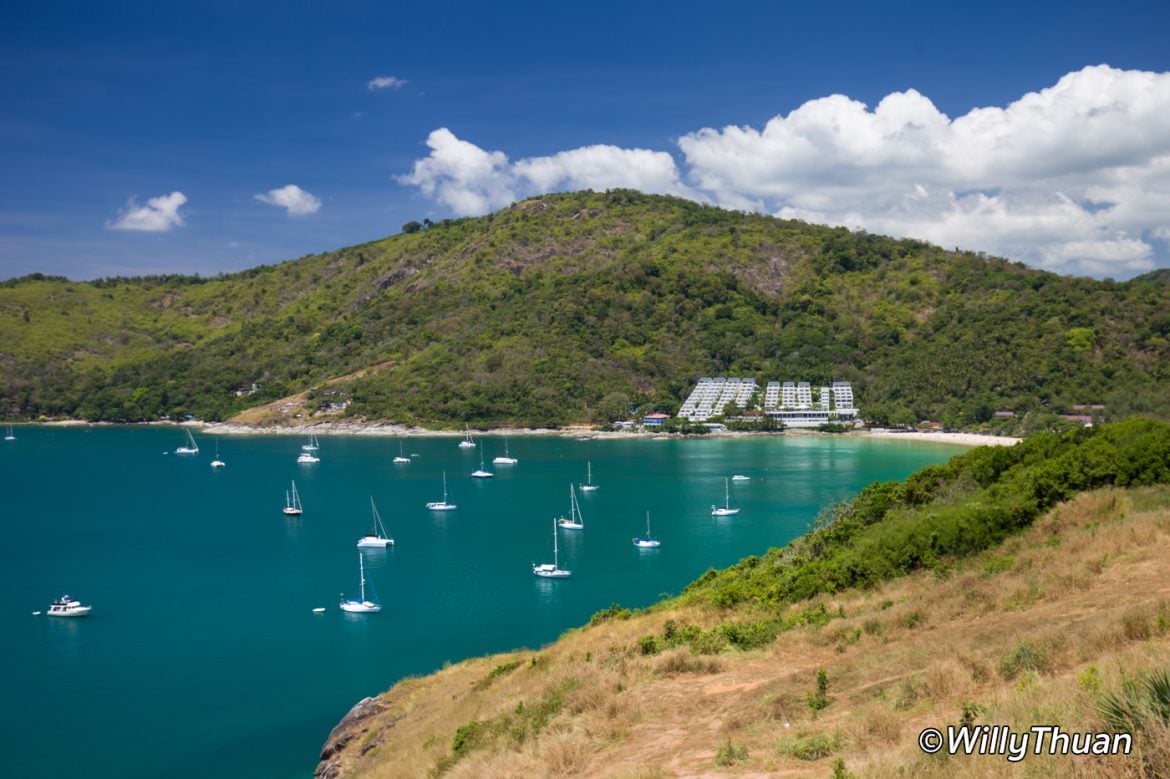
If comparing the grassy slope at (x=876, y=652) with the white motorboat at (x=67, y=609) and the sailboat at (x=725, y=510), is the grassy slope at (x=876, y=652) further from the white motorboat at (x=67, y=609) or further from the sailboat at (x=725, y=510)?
the sailboat at (x=725, y=510)

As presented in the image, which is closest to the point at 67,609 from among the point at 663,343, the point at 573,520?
the point at 573,520

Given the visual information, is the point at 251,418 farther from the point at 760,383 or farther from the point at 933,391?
the point at 933,391

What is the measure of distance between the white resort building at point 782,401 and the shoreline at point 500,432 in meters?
4.63

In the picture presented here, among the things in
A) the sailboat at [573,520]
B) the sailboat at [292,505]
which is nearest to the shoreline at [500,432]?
the sailboat at [292,505]

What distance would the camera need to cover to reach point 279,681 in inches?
1388

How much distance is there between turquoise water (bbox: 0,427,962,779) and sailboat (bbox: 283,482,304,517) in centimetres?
123

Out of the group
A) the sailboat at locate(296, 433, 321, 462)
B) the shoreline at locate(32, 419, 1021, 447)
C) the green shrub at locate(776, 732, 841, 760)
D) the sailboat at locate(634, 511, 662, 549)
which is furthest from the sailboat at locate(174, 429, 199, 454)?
the green shrub at locate(776, 732, 841, 760)

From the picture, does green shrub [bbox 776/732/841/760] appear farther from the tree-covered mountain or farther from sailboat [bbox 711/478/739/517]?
the tree-covered mountain

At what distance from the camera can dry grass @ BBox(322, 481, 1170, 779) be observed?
8.26 m

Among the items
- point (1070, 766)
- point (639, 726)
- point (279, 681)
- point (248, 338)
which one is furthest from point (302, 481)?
point (248, 338)

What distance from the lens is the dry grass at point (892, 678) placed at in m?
8.26

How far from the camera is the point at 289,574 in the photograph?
52938 millimetres

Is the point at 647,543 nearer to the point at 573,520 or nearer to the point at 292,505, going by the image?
the point at 573,520

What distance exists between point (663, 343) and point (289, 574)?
116685 mm
